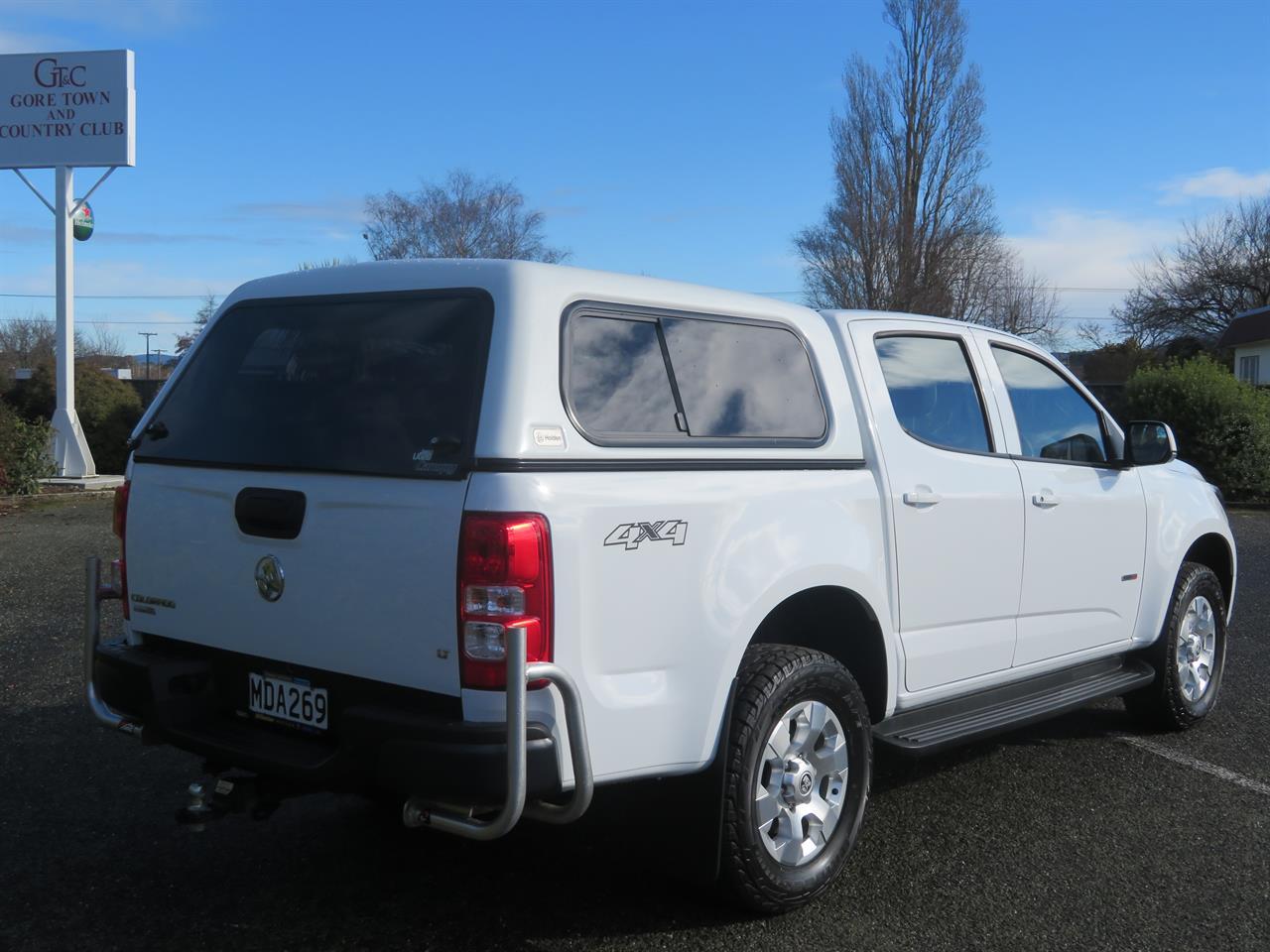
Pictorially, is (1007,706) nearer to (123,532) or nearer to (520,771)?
(520,771)

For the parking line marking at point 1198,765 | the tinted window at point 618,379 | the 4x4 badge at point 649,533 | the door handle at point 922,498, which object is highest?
the tinted window at point 618,379

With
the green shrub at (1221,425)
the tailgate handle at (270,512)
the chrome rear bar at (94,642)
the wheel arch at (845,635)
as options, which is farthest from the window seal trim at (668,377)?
the green shrub at (1221,425)

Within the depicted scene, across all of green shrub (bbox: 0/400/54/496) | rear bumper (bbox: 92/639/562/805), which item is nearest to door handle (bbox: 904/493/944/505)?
rear bumper (bbox: 92/639/562/805)

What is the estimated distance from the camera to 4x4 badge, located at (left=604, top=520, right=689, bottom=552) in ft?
10.5

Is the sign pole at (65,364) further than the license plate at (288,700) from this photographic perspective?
Yes

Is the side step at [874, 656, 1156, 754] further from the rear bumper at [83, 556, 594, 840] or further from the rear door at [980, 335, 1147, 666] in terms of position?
the rear bumper at [83, 556, 594, 840]

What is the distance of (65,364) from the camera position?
63.2 feet

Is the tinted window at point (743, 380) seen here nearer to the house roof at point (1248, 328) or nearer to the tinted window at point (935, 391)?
the tinted window at point (935, 391)

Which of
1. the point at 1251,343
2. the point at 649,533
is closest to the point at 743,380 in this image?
the point at 649,533

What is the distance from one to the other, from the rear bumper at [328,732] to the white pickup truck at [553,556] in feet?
0.04

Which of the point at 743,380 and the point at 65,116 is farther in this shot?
the point at 65,116

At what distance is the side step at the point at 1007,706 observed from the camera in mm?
4230

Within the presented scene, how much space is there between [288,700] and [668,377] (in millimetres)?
1493

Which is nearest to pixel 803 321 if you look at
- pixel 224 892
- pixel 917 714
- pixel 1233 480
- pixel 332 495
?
pixel 917 714
